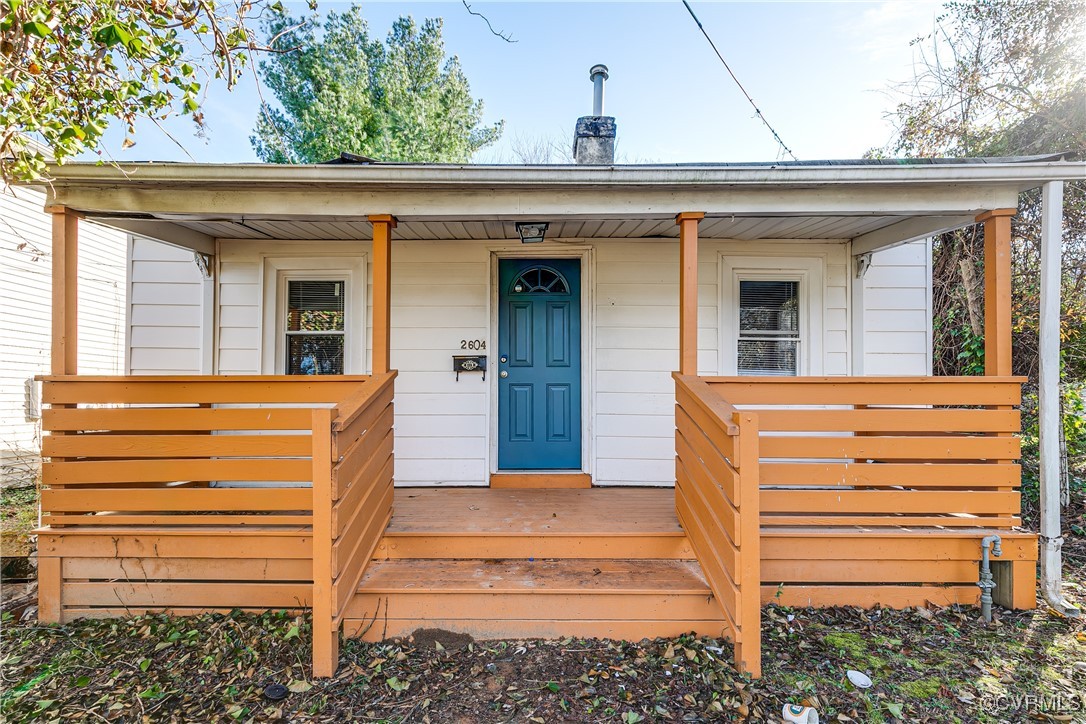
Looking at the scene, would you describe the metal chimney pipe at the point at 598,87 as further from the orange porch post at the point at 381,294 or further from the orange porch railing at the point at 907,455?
the orange porch railing at the point at 907,455

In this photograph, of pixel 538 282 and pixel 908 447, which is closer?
pixel 908 447

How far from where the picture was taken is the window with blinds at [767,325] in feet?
13.5

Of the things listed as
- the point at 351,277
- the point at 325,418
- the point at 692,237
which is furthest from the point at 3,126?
the point at 692,237

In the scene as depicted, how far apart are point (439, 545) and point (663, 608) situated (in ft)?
4.20

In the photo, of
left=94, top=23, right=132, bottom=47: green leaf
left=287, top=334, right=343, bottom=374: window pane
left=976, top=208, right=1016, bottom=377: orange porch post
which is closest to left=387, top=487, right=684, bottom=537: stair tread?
left=287, top=334, right=343, bottom=374: window pane

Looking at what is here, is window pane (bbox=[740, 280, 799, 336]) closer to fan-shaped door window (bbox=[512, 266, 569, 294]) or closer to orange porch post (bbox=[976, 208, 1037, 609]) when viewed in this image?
orange porch post (bbox=[976, 208, 1037, 609])

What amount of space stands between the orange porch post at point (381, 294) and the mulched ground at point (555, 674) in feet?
4.95

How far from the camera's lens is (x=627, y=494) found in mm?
3711

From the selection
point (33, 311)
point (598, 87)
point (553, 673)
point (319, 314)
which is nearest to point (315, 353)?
point (319, 314)

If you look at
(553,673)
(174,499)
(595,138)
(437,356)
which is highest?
(595,138)

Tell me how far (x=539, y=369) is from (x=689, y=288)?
158 centimetres

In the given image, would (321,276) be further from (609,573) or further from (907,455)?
(907,455)

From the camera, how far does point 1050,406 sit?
9.04ft

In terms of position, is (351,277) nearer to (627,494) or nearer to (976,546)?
(627,494)
